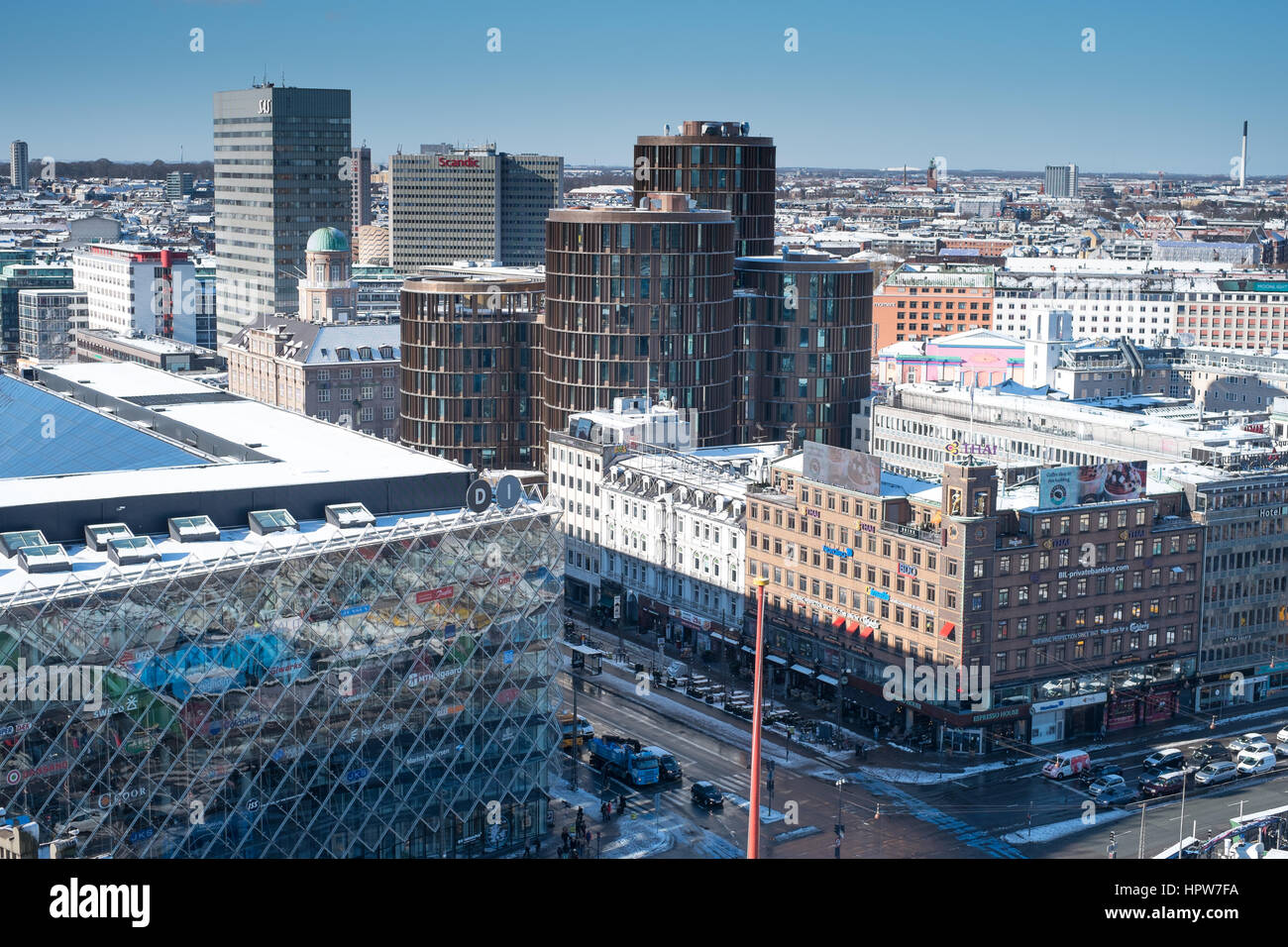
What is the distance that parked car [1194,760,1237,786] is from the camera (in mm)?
66812

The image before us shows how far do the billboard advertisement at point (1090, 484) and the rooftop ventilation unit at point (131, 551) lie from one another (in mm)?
36387

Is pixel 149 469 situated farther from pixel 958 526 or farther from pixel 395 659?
pixel 958 526

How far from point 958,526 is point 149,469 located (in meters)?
30.9

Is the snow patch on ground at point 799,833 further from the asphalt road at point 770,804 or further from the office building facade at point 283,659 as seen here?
the office building facade at point 283,659

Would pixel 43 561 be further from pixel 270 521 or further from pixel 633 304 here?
pixel 633 304

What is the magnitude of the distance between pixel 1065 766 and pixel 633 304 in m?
47.9

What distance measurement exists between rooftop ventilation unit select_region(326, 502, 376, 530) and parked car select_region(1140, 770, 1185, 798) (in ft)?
100.0

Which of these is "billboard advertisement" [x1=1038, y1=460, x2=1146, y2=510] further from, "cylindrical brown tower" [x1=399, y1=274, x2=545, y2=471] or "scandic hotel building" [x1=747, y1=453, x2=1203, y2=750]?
"cylindrical brown tower" [x1=399, y1=274, x2=545, y2=471]

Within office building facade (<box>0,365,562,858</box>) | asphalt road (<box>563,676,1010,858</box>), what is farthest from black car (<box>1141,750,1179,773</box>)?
A: office building facade (<box>0,365,562,858</box>)

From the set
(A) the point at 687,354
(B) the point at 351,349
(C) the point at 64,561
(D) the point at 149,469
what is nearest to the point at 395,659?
(C) the point at 64,561

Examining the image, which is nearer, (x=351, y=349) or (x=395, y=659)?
(x=395, y=659)

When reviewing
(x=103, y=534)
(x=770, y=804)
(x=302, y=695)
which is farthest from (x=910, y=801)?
(x=103, y=534)

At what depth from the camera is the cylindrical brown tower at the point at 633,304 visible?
106 meters

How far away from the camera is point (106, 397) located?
84.6m
